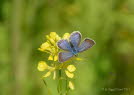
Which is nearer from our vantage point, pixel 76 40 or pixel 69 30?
pixel 76 40

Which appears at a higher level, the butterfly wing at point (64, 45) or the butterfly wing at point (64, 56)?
the butterfly wing at point (64, 45)

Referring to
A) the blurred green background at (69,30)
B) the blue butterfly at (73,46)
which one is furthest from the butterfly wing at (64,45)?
the blurred green background at (69,30)

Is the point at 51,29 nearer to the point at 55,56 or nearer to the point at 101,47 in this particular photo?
the point at 101,47

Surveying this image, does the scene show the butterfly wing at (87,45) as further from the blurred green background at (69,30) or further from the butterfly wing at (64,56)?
the blurred green background at (69,30)

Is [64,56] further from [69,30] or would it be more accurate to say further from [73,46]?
[69,30]

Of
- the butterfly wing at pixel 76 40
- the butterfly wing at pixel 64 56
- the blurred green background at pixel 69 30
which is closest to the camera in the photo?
the butterfly wing at pixel 64 56

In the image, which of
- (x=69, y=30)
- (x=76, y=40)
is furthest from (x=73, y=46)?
(x=69, y=30)

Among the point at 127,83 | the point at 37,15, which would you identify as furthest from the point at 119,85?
the point at 37,15
